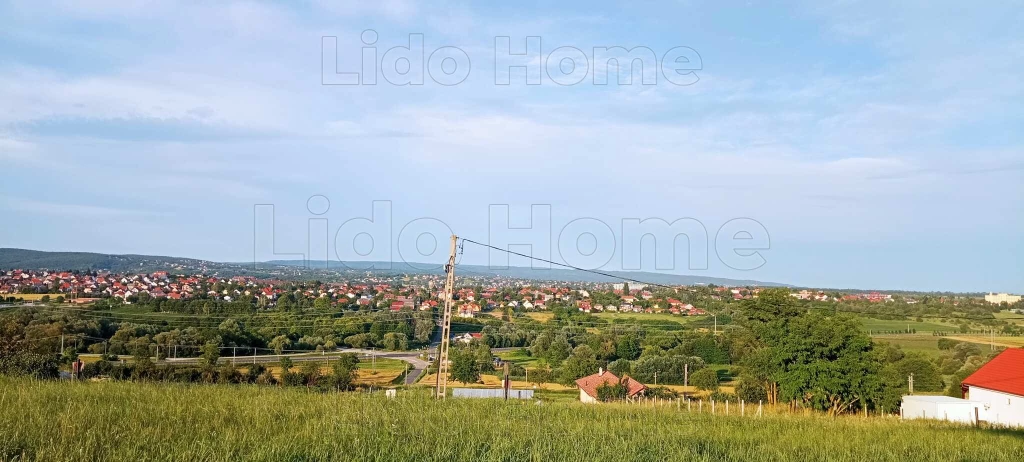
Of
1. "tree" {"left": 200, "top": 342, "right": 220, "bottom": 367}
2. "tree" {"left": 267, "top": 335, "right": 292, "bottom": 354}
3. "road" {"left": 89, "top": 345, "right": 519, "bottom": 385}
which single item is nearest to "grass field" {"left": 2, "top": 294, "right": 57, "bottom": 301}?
"tree" {"left": 267, "top": 335, "right": 292, "bottom": 354}

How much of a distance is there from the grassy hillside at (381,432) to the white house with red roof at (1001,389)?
13.6 meters

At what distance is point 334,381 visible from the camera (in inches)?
960

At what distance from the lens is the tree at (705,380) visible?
34.0 meters

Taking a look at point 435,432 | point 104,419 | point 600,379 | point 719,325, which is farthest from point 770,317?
point 104,419

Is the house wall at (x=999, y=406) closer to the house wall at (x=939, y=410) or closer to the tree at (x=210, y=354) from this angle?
the house wall at (x=939, y=410)

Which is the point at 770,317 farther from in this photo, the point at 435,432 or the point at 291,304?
the point at 291,304

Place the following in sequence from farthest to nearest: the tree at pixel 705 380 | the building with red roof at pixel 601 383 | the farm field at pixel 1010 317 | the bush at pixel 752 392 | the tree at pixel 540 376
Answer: the farm field at pixel 1010 317 → the tree at pixel 540 376 → the tree at pixel 705 380 → the bush at pixel 752 392 → the building with red roof at pixel 601 383

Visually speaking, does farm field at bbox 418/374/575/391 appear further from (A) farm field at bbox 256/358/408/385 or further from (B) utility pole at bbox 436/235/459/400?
(B) utility pole at bbox 436/235/459/400

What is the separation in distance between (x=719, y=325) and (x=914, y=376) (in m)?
16.7

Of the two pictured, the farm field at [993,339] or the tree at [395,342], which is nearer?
the tree at [395,342]

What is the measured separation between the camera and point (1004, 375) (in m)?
25.7

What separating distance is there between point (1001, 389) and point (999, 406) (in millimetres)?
643

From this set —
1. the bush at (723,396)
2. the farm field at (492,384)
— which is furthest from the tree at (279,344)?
the bush at (723,396)

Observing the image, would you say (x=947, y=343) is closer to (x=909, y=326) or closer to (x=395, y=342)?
(x=909, y=326)
